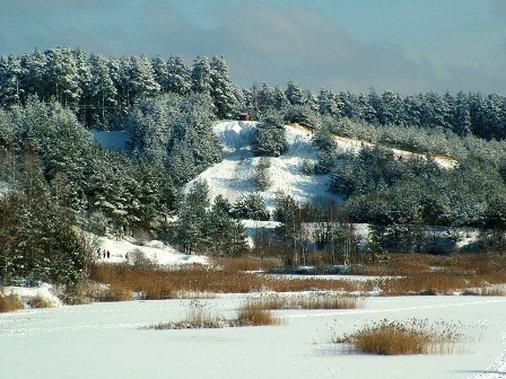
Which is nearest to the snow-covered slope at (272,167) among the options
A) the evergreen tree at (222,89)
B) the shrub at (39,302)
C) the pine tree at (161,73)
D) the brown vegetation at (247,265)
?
the evergreen tree at (222,89)

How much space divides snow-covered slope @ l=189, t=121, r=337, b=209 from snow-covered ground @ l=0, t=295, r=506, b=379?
66045 mm

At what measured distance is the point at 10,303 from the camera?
23.6 meters

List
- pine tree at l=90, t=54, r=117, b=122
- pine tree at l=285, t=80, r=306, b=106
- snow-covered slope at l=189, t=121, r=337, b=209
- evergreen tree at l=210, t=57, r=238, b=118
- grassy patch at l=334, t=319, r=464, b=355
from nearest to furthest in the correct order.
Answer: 1. grassy patch at l=334, t=319, r=464, b=355
2. snow-covered slope at l=189, t=121, r=337, b=209
3. pine tree at l=90, t=54, r=117, b=122
4. evergreen tree at l=210, t=57, r=238, b=118
5. pine tree at l=285, t=80, r=306, b=106

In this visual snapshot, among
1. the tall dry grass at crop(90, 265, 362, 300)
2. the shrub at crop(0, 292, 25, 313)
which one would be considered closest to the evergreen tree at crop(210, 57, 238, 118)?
the tall dry grass at crop(90, 265, 362, 300)

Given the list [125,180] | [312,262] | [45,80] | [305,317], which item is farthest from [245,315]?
[45,80]

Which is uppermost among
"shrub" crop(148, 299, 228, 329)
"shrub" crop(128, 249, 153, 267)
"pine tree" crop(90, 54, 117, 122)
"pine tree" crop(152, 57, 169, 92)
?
"pine tree" crop(152, 57, 169, 92)

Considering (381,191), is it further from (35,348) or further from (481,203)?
(35,348)

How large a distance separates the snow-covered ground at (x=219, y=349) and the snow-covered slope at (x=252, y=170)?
2600 inches

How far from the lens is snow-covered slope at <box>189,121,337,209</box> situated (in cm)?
9112

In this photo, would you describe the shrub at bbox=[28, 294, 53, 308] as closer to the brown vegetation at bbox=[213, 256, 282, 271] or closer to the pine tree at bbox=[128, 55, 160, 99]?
the brown vegetation at bbox=[213, 256, 282, 271]

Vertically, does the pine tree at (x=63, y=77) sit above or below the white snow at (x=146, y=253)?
above

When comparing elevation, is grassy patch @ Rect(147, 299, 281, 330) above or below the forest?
below

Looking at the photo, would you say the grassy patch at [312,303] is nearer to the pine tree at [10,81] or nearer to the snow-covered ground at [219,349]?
the snow-covered ground at [219,349]

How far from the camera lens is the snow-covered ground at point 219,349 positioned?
11.4 m
